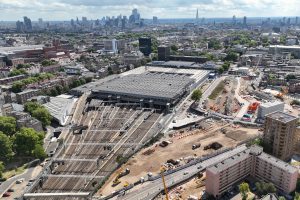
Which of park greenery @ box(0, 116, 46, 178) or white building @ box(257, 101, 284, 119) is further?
white building @ box(257, 101, 284, 119)

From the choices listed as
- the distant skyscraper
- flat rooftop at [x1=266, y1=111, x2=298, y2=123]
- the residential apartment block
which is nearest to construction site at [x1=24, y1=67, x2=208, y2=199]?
the residential apartment block

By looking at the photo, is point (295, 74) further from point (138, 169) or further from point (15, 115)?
point (15, 115)

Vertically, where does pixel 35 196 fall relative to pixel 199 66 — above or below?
below

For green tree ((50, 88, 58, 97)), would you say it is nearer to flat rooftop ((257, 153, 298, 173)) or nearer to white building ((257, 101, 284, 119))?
white building ((257, 101, 284, 119))

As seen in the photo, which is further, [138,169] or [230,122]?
[230,122]

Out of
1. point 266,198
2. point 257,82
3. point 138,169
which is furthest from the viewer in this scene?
point 257,82

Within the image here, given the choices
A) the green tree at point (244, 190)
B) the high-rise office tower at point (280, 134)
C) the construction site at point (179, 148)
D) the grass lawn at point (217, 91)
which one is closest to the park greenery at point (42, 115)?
the construction site at point (179, 148)

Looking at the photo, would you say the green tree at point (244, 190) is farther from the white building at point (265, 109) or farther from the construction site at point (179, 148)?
the white building at point (265, 109)

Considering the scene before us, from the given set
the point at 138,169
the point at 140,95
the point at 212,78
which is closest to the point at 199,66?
the point at 212,78
